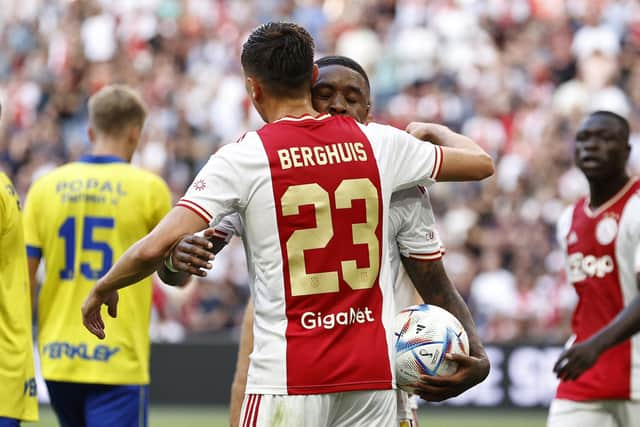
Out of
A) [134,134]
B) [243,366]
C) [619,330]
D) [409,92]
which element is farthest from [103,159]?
[409,92]

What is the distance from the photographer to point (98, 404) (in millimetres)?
7027

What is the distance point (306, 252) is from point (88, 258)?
2.62m

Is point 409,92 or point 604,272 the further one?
point 409,92

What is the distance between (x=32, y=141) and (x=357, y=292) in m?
15.1

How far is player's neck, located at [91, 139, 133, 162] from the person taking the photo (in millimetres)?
7301

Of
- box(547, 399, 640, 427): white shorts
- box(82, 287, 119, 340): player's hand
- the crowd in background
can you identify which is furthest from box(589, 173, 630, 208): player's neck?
the crowd in background

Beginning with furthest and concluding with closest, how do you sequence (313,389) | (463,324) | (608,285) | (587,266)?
(587,266)
(608,285)
(463,324)
(313,389)

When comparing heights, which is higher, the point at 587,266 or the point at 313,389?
the point at 587,266

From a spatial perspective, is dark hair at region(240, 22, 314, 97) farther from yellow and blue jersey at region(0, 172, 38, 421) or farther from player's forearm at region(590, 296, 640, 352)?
player's forearm at region(590, 296, 640, 352)

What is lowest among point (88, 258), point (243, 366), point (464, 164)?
point (243, 366)

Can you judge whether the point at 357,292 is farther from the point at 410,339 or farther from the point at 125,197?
the point at 125,197

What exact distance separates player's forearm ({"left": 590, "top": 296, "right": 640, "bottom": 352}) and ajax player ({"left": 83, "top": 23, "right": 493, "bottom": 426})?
198 cm

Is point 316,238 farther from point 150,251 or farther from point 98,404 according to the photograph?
point 98,404

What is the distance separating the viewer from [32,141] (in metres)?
19.2
